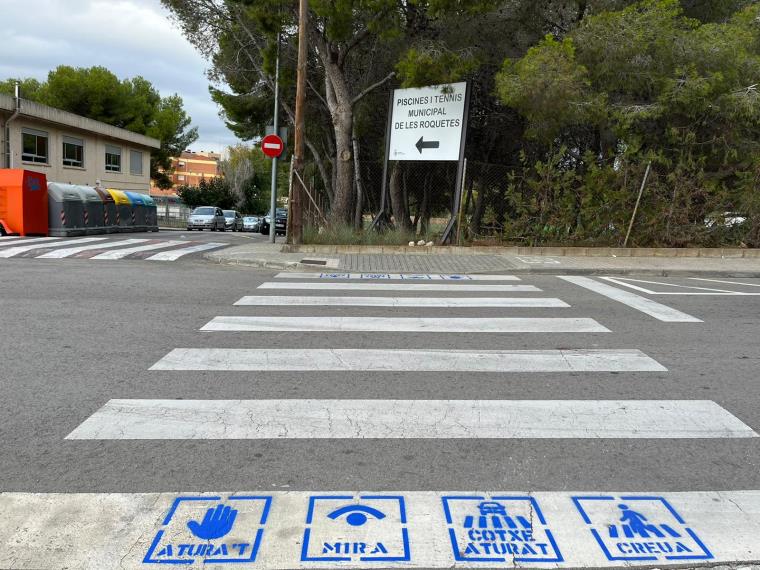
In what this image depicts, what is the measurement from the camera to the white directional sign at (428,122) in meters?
15.5

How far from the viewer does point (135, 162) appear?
40031 millimetres

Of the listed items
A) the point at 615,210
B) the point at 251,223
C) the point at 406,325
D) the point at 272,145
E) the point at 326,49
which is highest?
the point at 326,49

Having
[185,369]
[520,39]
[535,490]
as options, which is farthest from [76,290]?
[520,39]

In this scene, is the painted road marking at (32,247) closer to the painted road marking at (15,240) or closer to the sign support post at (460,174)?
the painted road marking at (15,240)

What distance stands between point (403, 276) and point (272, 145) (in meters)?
7.19

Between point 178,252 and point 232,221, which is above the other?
point 178,252

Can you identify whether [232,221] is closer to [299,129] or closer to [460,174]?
[299,129]

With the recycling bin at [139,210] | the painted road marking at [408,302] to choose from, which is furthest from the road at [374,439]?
the recycling bin at [139,210]

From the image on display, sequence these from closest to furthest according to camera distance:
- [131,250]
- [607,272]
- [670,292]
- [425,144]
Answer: [670,292], [607,272], [131,250], [425,144]

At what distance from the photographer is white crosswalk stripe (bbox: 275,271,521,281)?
37.1 ft

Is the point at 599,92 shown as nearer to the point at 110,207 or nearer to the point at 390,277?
the point at 390,277

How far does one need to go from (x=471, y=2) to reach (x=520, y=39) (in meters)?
2.96

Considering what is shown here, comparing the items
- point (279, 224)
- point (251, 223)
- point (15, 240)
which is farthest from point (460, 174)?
point (251, 223)

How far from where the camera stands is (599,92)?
14.7 metres
